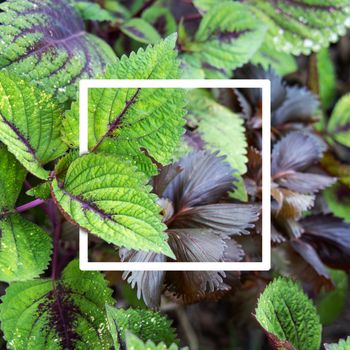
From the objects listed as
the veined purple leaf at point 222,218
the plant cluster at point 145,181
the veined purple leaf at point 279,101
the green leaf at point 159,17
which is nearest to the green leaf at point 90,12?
the plant cluster at point 145,181

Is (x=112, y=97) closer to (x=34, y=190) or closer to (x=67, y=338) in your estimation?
(x=34, y=190)

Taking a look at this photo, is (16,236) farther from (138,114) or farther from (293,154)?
(293,154)

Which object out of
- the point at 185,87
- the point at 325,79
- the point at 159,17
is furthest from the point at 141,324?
the point at 325,79

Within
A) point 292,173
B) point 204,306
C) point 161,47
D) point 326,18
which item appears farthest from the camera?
point 204,306

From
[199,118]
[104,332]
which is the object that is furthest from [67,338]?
[199,118]

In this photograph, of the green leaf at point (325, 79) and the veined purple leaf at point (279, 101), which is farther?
the green leaf at point (325, 79)

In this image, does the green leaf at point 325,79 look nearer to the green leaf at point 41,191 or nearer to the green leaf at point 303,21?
the green leaf at point 303,21
